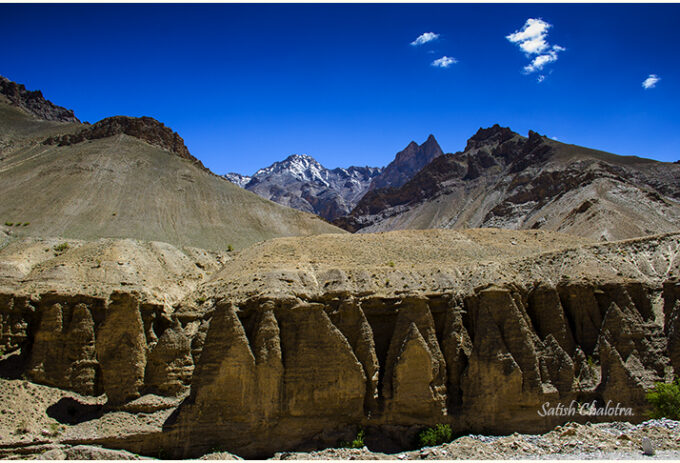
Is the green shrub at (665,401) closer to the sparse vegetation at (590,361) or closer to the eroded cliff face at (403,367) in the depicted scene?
the eroded cliff face at (403,367)

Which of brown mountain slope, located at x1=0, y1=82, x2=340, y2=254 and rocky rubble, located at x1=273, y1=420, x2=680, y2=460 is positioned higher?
brown mountain slope, located at x1=0, y1=82, x2=340, y2=254

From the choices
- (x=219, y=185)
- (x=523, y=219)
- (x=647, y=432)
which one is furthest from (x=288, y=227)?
(x=647, y=432)

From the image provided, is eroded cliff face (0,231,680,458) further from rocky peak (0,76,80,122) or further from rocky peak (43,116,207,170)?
rocky peak (0,76,80,122)

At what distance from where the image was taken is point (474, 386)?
2733cm

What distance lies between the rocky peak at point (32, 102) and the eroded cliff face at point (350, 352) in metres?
123

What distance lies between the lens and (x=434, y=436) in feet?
84.4

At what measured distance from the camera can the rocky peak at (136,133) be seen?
91.3 metres

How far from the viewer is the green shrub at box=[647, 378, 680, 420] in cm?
2539

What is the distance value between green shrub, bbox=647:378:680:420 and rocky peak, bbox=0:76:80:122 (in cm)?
14269

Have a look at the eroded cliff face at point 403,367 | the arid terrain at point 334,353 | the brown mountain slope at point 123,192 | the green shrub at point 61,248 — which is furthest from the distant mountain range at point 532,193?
the green shrub at point 61,248

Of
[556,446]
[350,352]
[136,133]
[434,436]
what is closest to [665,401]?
[556,446]

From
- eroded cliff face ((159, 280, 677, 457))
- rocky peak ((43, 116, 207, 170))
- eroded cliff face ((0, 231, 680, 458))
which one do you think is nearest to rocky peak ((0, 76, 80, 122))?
rocky peak ((43, 116, 207, 170))

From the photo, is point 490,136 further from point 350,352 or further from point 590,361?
point 350,352

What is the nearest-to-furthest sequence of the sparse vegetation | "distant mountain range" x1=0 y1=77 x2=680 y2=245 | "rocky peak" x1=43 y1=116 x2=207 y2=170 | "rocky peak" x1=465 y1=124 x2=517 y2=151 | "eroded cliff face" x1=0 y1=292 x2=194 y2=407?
"eroded cliff face" x1=0 y1=292 x2=194 y2=407
the sparse vegetation
"distant mountain range" x1=0 y1=77 x2=680 y2=245
"rocky peak" x1=43 y1=116 x2=207 y2=170
"rocky peak" x1=465 y1=124 x2=517 y2=151
